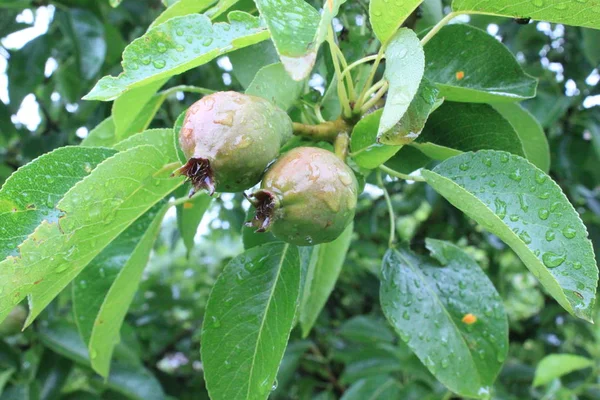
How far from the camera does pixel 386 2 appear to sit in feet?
2.63

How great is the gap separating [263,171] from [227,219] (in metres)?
1.75

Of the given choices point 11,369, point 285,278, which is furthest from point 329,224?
point 11,369

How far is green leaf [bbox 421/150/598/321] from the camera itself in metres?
0.75

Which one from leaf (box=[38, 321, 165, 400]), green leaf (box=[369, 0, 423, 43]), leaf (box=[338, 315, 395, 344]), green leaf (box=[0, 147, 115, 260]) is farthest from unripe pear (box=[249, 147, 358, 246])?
leaf (box=[338, 315, 395, 344])

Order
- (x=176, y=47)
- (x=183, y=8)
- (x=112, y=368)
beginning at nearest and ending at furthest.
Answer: (x=176, y=47) → (x=183, y=8) → (x=112, y=368)

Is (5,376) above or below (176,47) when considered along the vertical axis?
below

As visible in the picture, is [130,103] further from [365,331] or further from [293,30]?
[365,331]

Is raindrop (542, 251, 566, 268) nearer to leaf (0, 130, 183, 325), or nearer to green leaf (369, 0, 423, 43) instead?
green leaf (369, 0, 423, 43)

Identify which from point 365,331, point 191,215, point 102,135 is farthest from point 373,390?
point 102,135

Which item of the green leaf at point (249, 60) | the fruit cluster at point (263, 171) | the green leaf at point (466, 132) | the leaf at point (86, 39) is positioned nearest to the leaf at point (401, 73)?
the fruit cluster at point (263, 171)

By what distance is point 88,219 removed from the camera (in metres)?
0.81

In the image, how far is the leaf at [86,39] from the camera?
6.57 feet

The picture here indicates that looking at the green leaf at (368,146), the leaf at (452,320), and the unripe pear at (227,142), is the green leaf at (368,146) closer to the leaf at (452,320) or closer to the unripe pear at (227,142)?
the unripe pear at (227,142)

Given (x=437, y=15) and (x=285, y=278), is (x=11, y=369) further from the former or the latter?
(x=437, y=15)
